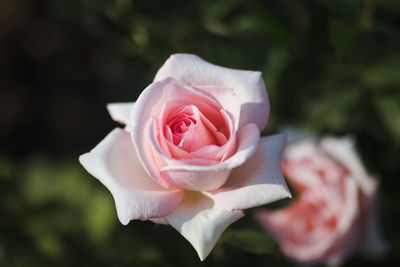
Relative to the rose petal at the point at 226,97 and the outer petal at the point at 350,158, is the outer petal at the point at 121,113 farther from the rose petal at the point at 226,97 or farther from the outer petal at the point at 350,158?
the outer petal at the point at 350,158

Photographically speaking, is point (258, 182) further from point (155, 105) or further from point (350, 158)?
point (350, 158)

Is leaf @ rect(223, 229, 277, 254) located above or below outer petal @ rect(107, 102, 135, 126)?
below

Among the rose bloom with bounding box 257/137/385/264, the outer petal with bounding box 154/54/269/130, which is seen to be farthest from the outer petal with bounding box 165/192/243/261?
the rose bloom with bounding box 257/137/385/264

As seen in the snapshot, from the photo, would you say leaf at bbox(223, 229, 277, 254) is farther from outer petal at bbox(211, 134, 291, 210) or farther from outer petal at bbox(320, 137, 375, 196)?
outer petal at bbox(320, 137, 375, 196)

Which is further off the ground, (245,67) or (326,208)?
(245,67)

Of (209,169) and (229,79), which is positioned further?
(229,79)

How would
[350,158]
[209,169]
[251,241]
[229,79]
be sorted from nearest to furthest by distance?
[209,169]
[229,79]
[251,241]
[350,158]

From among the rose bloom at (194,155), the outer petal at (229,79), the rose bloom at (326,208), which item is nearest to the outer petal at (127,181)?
the rose bloom at (194,155)

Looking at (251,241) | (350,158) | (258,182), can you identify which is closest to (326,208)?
(350,158)
